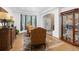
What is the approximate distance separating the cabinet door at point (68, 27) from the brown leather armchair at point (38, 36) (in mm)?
418

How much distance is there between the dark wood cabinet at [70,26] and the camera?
2949mm

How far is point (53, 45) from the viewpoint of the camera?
298cm

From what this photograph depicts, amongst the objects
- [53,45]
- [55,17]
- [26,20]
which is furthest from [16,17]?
[53,45]

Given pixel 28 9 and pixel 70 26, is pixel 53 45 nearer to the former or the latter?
pixel 70 26

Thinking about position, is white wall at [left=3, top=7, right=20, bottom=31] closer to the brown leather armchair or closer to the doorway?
the brown leather armchair

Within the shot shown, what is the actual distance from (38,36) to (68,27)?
2.04ft

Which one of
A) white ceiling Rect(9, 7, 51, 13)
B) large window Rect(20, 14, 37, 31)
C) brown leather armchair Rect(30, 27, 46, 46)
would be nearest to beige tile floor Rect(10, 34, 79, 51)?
brown leather armchair Rect(30, 27, 46, 46)

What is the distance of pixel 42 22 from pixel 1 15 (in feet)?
2.58

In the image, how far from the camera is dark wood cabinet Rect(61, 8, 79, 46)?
2949 millimetres

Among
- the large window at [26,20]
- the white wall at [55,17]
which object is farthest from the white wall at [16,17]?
the white wall at [55,17]
